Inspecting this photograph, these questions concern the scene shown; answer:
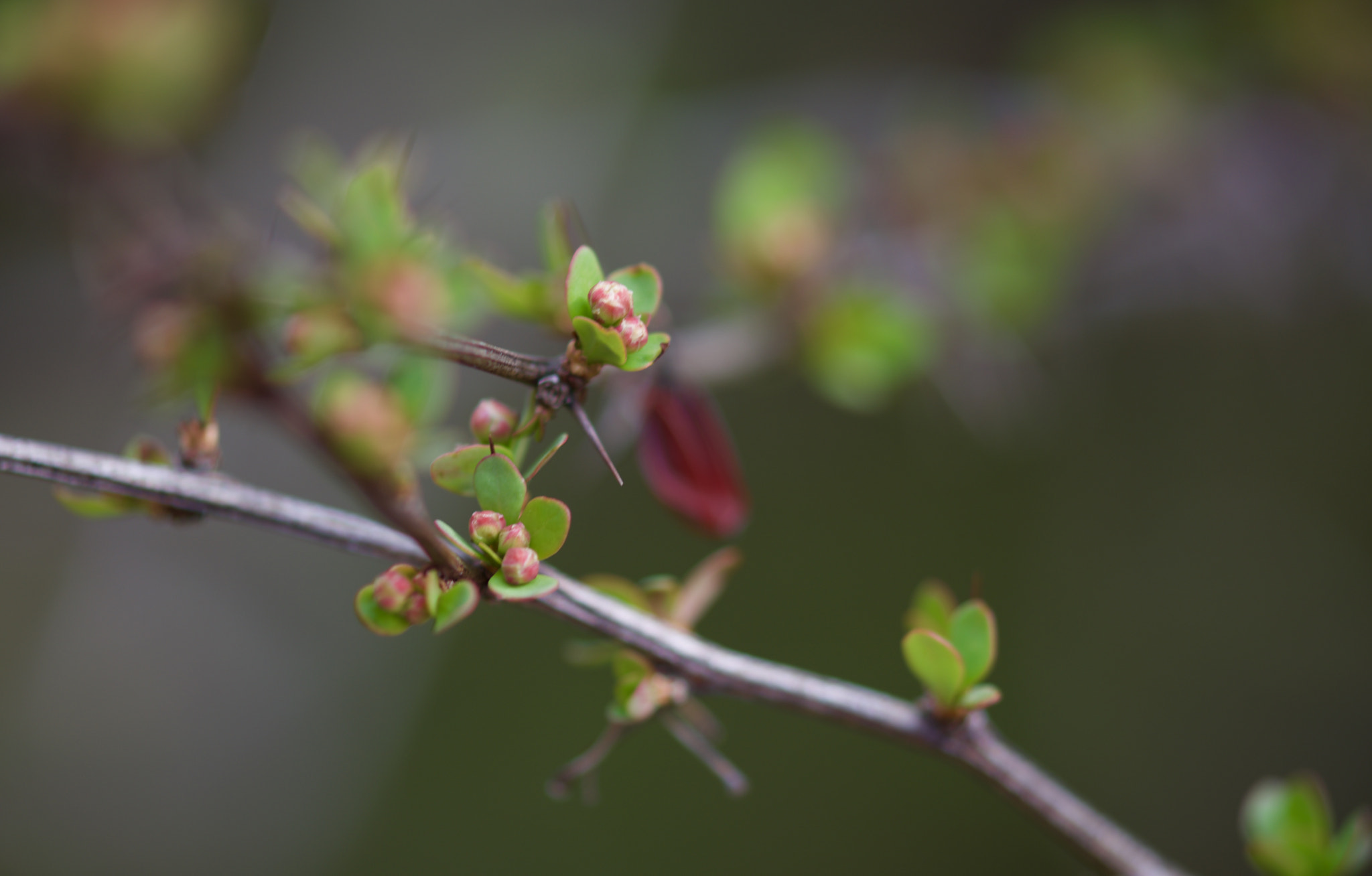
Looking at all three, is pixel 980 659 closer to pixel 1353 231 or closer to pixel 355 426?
pixel 355 426

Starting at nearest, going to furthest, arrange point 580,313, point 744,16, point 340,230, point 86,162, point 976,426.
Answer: point 580,313
point 340,230
point 86,162
point 976,426
point 744,16

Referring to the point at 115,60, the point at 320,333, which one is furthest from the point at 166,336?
the point at 115,60

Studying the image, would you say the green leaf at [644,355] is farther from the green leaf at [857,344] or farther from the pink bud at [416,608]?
the green leaf at [857,344]

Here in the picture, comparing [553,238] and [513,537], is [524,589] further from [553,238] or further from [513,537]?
[553,238]

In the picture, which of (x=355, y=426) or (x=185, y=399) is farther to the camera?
(x=185, y=399)

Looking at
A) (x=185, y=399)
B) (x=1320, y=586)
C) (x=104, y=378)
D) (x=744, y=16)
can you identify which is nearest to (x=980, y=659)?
(x=185, y=399)

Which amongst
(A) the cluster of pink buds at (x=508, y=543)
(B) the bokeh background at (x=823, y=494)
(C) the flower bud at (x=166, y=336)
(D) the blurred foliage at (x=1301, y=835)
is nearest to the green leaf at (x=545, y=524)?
(A) the cluster of pink buds at (x=508, y=543)

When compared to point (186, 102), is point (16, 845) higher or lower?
lower

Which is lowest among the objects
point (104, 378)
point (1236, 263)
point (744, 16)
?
point (104, 378)
